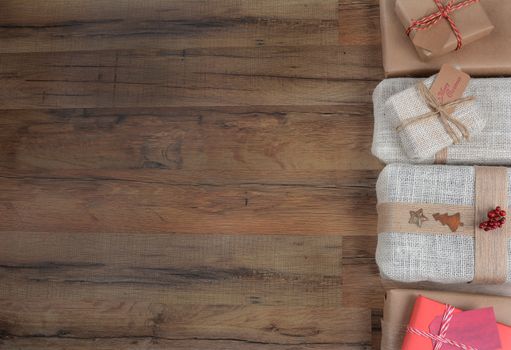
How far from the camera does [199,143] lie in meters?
1.48

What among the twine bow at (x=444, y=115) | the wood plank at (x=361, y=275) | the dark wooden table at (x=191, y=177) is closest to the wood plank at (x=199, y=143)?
the dark wooden table at (x=191, y=177)

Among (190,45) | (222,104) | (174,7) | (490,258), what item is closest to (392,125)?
(490,258)

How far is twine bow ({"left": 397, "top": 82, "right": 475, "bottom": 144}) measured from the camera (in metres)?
1.12

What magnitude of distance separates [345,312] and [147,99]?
869 millimetres

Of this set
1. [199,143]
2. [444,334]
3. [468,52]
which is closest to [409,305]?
[444,334]

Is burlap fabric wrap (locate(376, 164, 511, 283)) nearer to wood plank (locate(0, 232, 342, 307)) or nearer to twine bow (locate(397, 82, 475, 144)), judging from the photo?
twine bow (locate(397, 82, 475, 144))

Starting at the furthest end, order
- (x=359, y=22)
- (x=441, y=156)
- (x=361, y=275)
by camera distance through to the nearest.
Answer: (x=359, y=22) < (x=361, y=275) < (x=441, y=156)

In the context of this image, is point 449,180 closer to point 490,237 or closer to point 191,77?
point 490,237

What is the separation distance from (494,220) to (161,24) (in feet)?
3.66

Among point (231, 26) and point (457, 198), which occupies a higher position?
point (231, 26)

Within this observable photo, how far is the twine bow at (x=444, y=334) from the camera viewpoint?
105 centimetres

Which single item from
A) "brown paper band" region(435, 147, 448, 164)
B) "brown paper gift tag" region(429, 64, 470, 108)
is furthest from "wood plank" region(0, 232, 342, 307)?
"brown paper gift tag" region(429, 64, 470, 108)

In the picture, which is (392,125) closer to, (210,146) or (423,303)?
(423,303)

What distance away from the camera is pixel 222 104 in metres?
1.49
